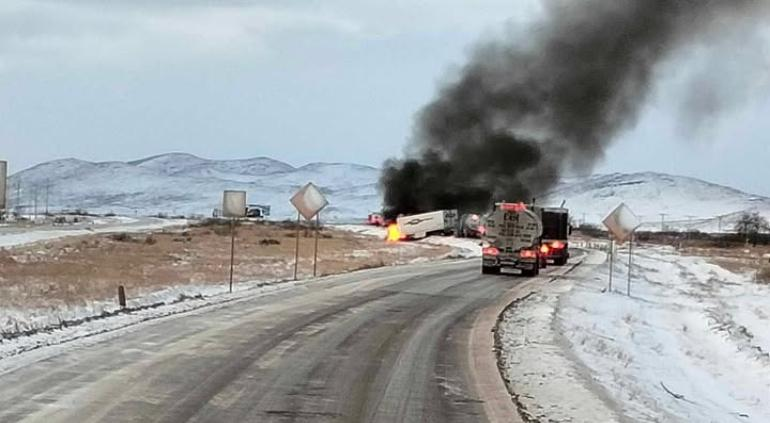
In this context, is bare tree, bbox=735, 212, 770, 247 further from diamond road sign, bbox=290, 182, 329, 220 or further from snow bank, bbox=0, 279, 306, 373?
snow bank, bbox=0, 279, 306, 373

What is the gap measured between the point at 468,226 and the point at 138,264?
44556mm

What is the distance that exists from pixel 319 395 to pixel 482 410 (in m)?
1.81

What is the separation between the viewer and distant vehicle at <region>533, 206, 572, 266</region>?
48812mm

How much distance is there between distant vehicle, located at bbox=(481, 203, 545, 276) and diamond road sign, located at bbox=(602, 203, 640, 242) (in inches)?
294

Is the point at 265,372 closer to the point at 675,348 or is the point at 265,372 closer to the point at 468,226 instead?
the point at 675,348

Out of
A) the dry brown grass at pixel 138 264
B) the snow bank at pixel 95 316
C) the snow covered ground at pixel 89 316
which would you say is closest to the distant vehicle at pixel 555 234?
the dry brown grass at pixel 138 264

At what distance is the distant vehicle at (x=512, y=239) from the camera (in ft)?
126

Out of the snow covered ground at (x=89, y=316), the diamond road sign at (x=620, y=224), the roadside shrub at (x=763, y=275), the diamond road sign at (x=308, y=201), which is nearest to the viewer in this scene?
the snow covered ground at (x=89, y=316)

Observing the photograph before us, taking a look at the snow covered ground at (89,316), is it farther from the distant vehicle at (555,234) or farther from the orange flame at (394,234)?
the orange flame at (394,234)

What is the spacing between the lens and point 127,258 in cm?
4631

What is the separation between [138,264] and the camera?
41875 millimetres

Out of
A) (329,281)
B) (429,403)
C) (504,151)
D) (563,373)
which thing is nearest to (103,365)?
(429,403)

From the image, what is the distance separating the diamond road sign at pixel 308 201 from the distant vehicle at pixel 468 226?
168ft

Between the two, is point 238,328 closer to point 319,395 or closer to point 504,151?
point 319,395
